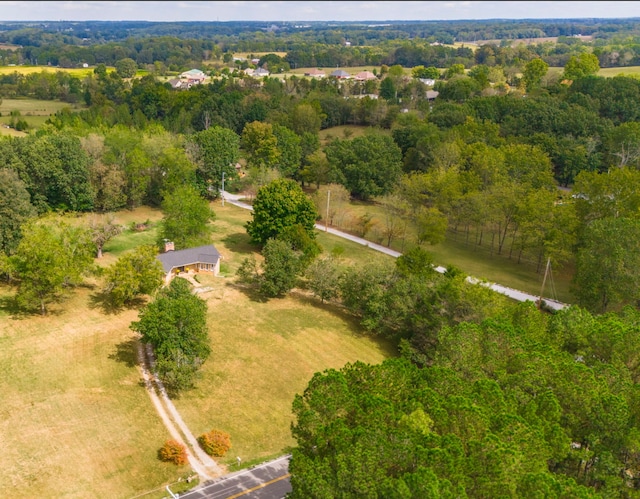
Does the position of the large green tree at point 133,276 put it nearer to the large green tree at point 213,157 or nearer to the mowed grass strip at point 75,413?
the mowed grass strip at point 75,413

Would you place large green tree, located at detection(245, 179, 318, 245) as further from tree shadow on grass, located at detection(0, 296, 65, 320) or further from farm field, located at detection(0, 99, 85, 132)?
farm field, located at detection(0, 99, 85, 132)

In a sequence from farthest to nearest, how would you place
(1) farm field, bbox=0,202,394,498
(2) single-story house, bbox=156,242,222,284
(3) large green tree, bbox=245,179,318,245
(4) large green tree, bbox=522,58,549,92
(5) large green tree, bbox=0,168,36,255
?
(4) large green tree, bbox=522,58,549,92 → (3) large green tree, bbox=245,179,318,245 → (2) single-story house, bbox=156,242,222,284 → (5) large green tree, bbox=0,168,36,255 → (1) farm field, bbox=0,202,394,498

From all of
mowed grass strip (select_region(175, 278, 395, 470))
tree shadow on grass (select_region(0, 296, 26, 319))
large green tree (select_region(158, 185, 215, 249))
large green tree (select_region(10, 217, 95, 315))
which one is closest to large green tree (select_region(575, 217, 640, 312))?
mowed grass strip (select_region(175, 278, 395, 470))

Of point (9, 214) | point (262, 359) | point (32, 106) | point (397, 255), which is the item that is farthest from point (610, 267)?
point (32, 106)

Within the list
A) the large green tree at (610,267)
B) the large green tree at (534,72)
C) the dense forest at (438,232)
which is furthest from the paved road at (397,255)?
the large green tree at (534,72)

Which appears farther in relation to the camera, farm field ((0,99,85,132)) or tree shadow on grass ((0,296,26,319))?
farm field ((0,99,85,132))

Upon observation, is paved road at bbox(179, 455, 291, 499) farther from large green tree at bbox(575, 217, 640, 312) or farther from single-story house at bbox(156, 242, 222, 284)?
large green tree at bbox(575, 217, 640, 312)

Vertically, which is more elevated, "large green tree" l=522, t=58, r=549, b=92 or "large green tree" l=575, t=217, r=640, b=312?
"large green tree" l=522, t=58, r=549, b=92

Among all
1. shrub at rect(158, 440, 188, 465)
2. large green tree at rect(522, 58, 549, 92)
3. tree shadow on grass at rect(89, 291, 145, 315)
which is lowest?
tree shadow on grass at rect(89, 291, 145, 315)

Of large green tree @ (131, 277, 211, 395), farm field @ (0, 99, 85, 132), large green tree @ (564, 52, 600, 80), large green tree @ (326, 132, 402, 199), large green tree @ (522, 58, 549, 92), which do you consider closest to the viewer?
large green tree @ (131, 277, 211, 395)
